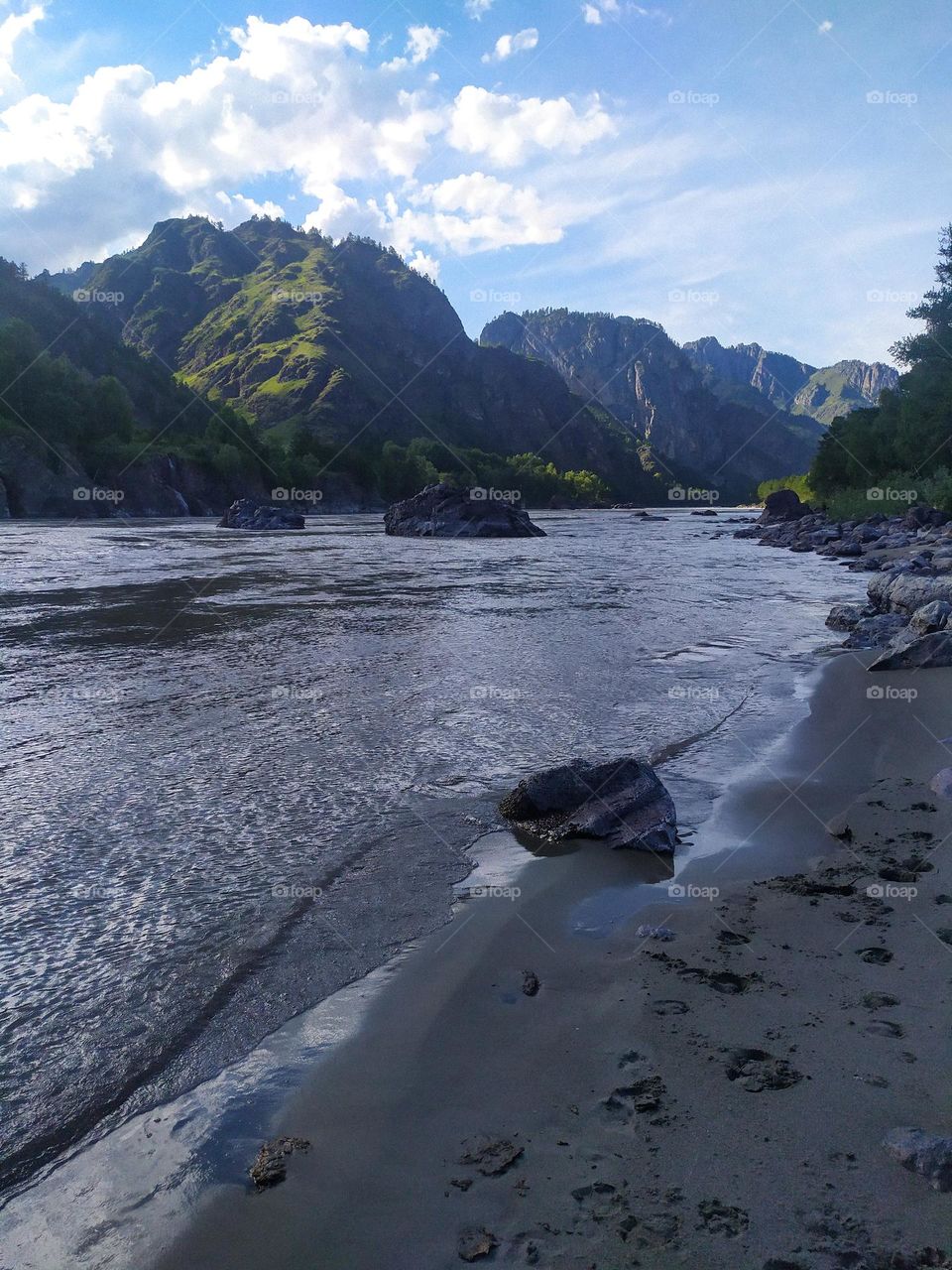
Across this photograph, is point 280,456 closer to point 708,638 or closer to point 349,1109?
point 708,638

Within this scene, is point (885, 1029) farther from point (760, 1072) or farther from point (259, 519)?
point (259, 519)

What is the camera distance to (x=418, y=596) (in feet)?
85.4

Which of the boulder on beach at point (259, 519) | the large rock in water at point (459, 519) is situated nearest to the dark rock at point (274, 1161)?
the large rock in water at point (459, 519)

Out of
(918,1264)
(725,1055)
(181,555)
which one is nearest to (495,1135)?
(725,1055)

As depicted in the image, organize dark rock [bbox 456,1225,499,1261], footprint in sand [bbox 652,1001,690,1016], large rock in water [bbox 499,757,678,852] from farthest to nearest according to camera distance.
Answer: large rock in water [bbox 499,757,678,852]
footprint in sand [bbox 652,1001,690,1016]
dark rock [bbox 456,1225,499,1261]

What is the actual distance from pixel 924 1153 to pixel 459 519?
72.6 meters

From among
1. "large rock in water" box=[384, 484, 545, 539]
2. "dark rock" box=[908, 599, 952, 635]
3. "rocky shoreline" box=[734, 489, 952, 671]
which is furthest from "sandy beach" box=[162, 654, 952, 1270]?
"large rock in water" box=[384, 484, 545, 539]

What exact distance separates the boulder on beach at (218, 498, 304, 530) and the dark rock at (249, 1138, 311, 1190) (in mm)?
74776

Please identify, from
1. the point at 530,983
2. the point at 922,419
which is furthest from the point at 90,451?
the point at 530,983

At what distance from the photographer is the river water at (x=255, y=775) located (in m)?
4.36

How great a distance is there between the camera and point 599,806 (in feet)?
23.6

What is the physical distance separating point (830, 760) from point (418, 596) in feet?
59.6

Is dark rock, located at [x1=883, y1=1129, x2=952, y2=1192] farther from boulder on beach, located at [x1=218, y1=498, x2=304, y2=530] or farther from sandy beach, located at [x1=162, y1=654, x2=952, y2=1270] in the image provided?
boulder on beach, located at [x1=218, y1=498, x2=304, y2=530]

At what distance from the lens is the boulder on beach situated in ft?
248
